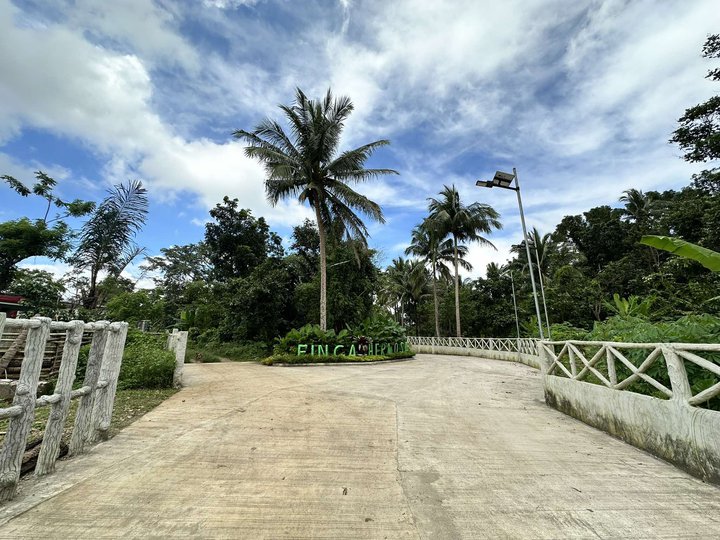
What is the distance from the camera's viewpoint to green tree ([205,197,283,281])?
2525 cm

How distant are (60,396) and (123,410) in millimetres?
2524

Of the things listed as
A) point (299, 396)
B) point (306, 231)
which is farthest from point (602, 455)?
point (306, 231)

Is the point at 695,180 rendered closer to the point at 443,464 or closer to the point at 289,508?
the point at 443,464

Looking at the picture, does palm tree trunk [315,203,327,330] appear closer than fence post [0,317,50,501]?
No

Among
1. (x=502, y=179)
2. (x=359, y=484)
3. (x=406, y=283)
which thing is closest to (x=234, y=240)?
(x=406, y=283)

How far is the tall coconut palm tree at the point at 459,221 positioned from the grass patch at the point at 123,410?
22698 millimetres

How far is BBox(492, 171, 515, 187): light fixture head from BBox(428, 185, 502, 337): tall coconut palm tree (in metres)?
18.1

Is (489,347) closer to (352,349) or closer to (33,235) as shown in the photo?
(352,349)

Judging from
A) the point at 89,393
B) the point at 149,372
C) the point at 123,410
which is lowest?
the point at 123,410

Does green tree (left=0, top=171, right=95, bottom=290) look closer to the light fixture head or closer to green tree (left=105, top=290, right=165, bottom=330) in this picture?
green tree (left=105, top=290, right=165, bottom=330)

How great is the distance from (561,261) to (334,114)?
26.0m

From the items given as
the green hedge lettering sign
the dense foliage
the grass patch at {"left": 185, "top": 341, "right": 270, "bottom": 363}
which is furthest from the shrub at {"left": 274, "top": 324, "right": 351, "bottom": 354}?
the grass patch at {"left": 185, "top": 341, "right": 270, "bottom": 363}

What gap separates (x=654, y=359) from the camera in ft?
12.8

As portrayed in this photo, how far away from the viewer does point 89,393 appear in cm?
358
